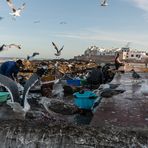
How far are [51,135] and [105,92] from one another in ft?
16.2

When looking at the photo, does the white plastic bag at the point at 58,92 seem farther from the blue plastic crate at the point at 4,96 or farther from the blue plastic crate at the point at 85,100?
the blue plastic crate at the point at 85,100

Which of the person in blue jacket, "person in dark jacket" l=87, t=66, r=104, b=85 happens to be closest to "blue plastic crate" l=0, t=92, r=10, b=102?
the person in blue jacket

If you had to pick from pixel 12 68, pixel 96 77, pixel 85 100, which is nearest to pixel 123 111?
pixel 85 100

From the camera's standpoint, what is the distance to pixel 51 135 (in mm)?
7086

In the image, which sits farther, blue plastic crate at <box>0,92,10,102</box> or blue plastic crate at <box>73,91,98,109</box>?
blue plastic crate at <box>0,92,10,102</box>

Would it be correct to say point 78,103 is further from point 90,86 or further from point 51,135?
point 90,86

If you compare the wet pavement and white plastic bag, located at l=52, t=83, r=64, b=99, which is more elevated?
the wet pavement

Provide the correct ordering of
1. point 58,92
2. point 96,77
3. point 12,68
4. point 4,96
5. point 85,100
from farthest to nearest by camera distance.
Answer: point 96,77 < point 58,92 < point 12,68 < point 4,96 < point 85,100

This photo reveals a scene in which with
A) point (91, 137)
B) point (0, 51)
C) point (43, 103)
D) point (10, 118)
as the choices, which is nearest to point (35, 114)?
point (10, 118)

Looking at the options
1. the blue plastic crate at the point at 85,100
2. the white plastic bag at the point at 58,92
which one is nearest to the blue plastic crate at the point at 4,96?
the blue plastic crate at the point at 85,100

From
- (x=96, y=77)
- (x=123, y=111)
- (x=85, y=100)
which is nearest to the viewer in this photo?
(x=123, y=111)

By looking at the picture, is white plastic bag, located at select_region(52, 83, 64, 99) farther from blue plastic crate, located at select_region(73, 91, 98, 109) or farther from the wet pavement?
blue plastic crate, located at select_region(73, 91, 98, 109)

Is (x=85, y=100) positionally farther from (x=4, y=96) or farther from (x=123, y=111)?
(x=4, y=96)

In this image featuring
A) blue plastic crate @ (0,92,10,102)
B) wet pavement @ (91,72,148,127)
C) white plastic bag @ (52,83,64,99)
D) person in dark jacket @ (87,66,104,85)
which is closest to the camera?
wet pavement @ (91,72,148,127)
